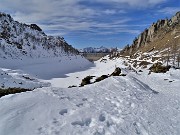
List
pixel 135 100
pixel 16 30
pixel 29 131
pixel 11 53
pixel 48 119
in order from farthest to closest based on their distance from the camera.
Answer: pixel 16 30, pixel 11 53, pixel 135 100, pixel 48 119, pixel 29 131

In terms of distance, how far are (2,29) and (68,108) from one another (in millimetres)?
88640

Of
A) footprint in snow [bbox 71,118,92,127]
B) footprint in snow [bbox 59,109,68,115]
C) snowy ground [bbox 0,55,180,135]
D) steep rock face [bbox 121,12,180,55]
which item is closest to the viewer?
snowy ground [bbox 0,55,180,135]

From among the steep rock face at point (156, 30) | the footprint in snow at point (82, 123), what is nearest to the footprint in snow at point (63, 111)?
the footprint in snow at point (82, 123)

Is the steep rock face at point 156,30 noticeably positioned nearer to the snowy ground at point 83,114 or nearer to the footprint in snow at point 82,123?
the snowy ground at point 83,114

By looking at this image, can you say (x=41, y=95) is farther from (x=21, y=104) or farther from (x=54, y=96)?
(x=21, y=104)

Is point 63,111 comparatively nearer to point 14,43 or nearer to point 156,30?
point 14,43

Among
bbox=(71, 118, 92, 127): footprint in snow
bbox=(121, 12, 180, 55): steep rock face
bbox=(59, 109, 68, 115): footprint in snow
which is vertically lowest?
bbox=(71, 118, 92, 127): footprint in snow

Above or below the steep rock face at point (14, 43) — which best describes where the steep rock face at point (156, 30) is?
above

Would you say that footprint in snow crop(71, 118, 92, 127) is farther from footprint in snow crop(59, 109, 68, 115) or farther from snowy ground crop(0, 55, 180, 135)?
footprint in snow crop(59, 109, 68, 115)

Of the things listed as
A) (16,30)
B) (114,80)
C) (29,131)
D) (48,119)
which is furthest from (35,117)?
(16,30)

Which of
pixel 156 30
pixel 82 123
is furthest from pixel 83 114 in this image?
pixel 156 30

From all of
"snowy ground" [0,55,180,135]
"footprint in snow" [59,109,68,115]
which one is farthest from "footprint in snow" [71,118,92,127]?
"footprint in snow" [59,109,68,115]

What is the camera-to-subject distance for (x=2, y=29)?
93.0 meters

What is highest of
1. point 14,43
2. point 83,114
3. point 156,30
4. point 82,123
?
point 156,30
